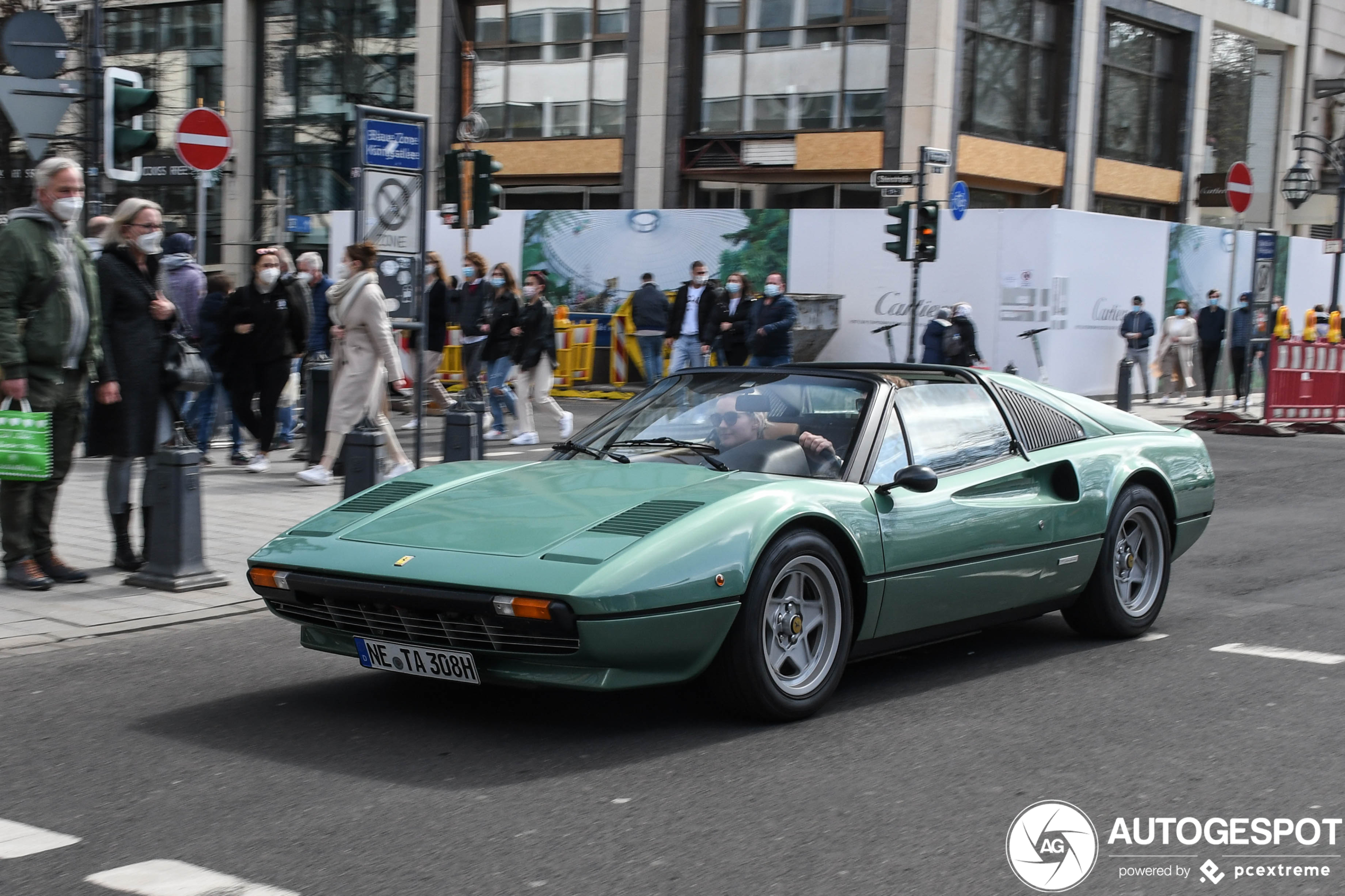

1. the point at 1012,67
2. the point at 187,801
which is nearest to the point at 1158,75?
the point at 1012,67

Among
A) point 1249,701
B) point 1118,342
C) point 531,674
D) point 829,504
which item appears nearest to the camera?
point 531,674

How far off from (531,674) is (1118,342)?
902 inches

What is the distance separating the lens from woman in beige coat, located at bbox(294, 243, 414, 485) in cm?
1147

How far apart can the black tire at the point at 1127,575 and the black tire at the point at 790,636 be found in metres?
1.73

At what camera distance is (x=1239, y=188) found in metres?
21.6

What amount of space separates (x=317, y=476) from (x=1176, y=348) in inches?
750

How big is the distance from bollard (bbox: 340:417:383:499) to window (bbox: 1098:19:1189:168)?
28.4 metres

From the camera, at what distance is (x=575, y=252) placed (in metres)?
26.9

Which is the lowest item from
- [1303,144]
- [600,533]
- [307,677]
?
[307,677]

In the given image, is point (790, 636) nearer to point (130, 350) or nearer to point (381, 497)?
point (381, 497)

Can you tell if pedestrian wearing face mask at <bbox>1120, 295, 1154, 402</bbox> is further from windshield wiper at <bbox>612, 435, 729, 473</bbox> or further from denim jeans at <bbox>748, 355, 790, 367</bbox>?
windshield wiper at <bbox>612, 435, 729, 473</bbox>

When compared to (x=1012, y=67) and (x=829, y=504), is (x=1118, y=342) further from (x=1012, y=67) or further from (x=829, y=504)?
(x=829, y=504)

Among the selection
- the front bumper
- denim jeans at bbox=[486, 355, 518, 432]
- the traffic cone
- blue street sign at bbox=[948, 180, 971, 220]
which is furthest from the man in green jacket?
the traffic cone

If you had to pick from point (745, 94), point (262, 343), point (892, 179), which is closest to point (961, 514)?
point (262, 343)
